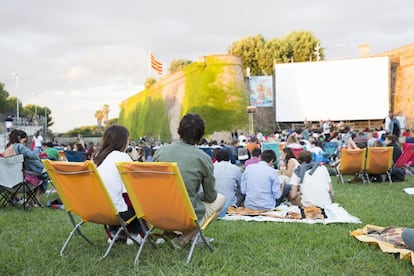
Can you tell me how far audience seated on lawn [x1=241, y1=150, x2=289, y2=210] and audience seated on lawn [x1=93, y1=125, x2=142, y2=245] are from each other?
2.19m

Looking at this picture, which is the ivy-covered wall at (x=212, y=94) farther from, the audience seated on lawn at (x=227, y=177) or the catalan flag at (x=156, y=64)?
the audience seated on lawn at (x=227, y=177)

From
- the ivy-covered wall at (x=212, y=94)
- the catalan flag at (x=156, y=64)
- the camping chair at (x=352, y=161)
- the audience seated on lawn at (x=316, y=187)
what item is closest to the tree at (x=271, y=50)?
the catalan flag at (x=156, y=64)

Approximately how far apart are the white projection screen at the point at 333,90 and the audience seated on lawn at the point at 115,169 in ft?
88.6

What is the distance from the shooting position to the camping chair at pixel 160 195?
326 centimetres

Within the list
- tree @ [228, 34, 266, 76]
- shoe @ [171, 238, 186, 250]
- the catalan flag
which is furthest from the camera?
tree @ [228, 34, 266, 76]

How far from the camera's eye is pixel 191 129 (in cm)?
379

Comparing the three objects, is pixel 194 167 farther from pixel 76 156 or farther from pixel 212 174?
pixel 76 156

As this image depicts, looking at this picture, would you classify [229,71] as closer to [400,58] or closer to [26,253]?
[400,58]

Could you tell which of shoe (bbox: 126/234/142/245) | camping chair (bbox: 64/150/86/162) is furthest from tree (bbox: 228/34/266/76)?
shoe (bbox: 126/234/142/245)

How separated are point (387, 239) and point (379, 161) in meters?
5.01

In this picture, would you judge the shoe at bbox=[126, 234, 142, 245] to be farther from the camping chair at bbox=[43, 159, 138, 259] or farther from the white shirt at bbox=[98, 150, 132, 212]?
the white shirt at bbox=[98, 150, 132, 212]

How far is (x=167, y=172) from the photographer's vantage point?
10.6 ft

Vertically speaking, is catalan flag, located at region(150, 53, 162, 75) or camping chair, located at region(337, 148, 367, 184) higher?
catalan flag, located at region(150, 53, 162, 75)

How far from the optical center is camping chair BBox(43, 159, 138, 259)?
348 cm
